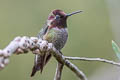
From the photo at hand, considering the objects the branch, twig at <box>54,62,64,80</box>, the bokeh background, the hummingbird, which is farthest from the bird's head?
the bokeh background

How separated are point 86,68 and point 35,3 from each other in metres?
1.87

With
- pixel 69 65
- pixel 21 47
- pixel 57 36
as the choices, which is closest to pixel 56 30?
pixel 57 36

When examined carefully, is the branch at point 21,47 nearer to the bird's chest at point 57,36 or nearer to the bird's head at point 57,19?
the bird's chest at point 57,36

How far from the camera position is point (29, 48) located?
0.75 meters

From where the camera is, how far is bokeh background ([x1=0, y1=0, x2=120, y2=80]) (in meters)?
4.63

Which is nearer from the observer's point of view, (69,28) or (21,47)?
(21,47)

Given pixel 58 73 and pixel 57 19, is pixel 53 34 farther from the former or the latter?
pixel 58 73

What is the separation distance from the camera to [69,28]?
5.32m

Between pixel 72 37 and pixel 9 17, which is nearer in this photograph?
pixel 72 37

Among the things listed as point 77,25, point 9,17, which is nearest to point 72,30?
point 77,25

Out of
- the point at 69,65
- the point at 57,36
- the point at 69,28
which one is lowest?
the point at 69,28

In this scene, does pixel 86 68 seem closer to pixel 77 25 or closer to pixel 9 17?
pixel 77 25

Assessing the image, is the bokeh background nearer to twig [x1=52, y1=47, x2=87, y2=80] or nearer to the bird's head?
the bird's head

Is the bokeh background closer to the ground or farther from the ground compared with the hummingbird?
closer to the ground
